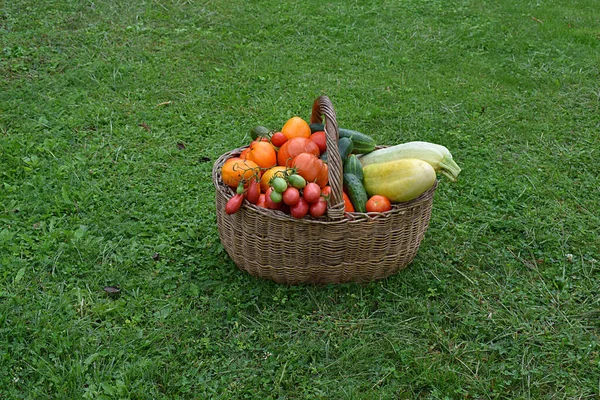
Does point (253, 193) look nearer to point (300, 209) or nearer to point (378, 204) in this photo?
point (300, 209)

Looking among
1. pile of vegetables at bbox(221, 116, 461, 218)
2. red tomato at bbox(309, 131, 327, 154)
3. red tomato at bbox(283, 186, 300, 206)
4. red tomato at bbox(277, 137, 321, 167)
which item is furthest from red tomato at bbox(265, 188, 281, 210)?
red tomato at bbox(309, 131, 327, 154)

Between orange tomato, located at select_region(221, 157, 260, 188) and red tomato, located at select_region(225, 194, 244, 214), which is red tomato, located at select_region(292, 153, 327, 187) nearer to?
orange tomato, located at select_region(221, 157, 260, 188)

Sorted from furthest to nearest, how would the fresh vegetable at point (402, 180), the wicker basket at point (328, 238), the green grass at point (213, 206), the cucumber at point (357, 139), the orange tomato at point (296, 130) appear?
1. the cucumber at point (357, 139)
2. the orange tomato at point (296, 130)
3. the fresh vegetable at point (402, 180)
4. the wicker basket at point (328, 238)
5. the green grass at point (213, 206)

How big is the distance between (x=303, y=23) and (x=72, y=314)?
16.5 feet

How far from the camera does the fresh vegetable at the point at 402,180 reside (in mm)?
3186

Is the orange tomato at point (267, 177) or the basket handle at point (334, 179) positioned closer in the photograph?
the basket handle at point (334, 179)

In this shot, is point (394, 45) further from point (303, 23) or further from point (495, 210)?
point (495, 210)

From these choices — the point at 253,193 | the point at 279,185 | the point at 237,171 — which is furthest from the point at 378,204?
the point at 237,171

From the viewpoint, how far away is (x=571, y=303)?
11.0 feet

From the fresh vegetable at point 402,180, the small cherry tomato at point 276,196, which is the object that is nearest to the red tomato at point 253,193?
the small cherry tomato at point 276,196

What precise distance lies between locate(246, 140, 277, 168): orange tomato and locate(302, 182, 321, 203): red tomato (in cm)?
42

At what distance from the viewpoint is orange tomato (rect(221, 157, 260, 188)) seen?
321 centimetres

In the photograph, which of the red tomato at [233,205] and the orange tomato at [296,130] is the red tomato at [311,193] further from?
the orange tomato at [296,130]

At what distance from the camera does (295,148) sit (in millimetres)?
3285
